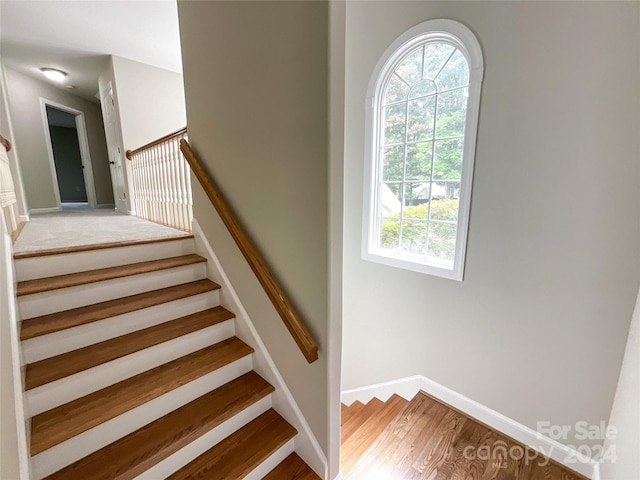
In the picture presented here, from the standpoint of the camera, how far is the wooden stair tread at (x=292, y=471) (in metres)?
1.32

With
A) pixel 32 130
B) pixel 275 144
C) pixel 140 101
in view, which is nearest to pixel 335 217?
pixel 275 144

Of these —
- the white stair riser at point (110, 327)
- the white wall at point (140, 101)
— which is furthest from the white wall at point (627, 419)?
the white wall at point (140, 101)

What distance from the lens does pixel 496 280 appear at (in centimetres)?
177

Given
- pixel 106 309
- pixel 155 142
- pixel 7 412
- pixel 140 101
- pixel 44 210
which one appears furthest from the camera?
pixel 44 210

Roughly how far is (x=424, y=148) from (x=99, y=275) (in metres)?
2.45

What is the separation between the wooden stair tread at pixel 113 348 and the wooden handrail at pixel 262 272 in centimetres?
55

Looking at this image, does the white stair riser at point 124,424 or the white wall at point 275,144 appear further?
the white wall at point 275,144

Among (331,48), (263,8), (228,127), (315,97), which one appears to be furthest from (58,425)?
(263,8)

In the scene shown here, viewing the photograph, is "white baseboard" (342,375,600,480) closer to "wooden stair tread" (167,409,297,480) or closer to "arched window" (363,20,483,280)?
"arched window" (363,20,483,280)

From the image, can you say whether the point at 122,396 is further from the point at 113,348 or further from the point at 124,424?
the point at 113,348

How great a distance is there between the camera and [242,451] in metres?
1.29

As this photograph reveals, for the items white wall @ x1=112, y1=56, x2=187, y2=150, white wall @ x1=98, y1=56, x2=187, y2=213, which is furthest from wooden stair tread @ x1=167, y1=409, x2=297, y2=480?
white wall @ x1=112, y1=56, x2=187, y2=150

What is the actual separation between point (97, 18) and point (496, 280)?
15.1 feet

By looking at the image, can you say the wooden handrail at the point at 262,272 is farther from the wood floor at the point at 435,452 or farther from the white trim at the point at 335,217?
the wood floor at the point at 435,452
